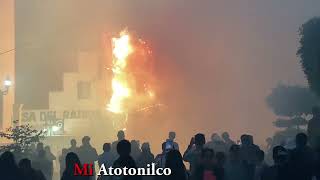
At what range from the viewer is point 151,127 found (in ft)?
121

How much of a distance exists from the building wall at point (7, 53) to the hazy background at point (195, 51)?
4.94ft

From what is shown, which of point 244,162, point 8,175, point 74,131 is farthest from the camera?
point 74,131

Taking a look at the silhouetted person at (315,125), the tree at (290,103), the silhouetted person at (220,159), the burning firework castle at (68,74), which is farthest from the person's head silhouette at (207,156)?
the burning firework castle at (68,74)

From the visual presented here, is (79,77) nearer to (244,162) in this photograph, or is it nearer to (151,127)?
(151,127)

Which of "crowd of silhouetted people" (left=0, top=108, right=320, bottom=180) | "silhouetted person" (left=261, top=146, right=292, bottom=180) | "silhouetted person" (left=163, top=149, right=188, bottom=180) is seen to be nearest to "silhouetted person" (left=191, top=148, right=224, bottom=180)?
"crowd of silhouetted people" (left=0, top=108, right=320, bottom=180)

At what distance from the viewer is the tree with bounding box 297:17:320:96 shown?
25438mm

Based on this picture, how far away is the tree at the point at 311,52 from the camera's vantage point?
25.4m

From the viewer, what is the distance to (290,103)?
32656 mm

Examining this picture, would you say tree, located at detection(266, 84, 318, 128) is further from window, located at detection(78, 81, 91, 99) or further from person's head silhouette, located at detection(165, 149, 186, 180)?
person's head silhouette, located at detection(165, 149, 186, 180)

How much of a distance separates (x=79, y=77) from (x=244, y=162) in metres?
28.0

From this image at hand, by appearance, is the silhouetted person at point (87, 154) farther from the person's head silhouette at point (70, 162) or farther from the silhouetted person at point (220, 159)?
the person's head silhouette at point (70, 162)

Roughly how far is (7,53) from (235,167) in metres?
28.3

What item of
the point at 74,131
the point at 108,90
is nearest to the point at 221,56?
the point at 108,90

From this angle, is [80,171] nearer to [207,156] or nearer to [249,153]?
[207,156]
